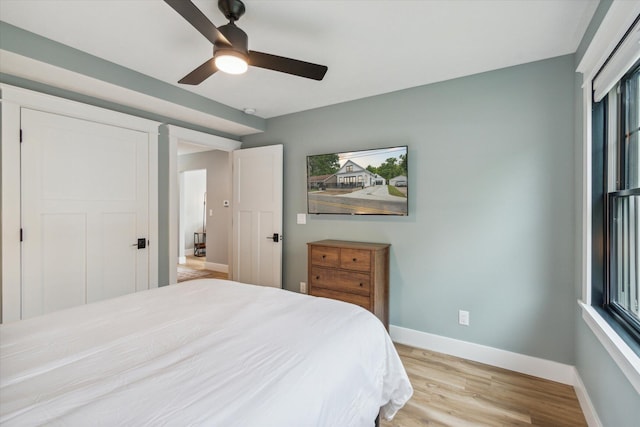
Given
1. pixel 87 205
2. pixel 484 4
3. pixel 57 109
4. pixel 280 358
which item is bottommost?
pixel 280 358

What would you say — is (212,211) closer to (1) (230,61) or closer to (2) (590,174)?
(1) (230,61)

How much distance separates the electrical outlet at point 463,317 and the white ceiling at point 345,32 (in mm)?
2052

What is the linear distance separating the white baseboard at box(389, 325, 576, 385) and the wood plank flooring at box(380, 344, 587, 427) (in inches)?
2.1

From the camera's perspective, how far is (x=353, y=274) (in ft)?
8.90

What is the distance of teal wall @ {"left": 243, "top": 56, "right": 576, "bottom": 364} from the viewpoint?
2256 millimetres

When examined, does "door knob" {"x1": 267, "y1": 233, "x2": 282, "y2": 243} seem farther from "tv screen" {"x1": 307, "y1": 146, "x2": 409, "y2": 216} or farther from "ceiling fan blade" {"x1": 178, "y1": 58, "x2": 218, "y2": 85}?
"ceiling fan blade" {"x1": 178, "y1": 58, "x2": 218, "y2": 85}

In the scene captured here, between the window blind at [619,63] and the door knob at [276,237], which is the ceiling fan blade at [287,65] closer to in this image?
the window blind at [619,63]

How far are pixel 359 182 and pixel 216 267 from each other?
4.19m

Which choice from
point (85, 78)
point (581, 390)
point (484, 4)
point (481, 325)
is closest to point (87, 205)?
point (85, 78)

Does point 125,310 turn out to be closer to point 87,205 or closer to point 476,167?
point 87,205

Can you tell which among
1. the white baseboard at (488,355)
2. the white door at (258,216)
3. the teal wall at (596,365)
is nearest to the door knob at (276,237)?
the white door at (258,216)

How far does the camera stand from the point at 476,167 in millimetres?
2553

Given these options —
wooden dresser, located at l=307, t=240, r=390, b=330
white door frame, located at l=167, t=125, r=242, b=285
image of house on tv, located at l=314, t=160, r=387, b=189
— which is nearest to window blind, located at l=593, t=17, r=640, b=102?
image of house on tv, located at l=314, t=160, r=387, b=189

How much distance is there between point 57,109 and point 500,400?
3953mm
